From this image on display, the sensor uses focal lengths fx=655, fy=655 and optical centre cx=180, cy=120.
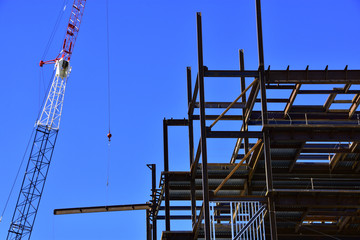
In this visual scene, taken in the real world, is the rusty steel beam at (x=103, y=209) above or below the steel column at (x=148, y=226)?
above

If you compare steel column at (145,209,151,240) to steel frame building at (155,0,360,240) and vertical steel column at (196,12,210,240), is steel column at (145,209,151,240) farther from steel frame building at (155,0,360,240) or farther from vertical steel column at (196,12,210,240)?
vertical steel column at (196,12,210,240)

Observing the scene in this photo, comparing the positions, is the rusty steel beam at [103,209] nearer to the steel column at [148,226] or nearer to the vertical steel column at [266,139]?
the steel column at [148,226]

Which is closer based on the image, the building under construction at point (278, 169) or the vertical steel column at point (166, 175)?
the building under construction at point (278, 169)

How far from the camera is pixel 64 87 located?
100 meters

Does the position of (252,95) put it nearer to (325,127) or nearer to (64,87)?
(325,127)

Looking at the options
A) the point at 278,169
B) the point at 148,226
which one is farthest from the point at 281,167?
the point at 148,226

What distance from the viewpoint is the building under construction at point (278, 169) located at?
111ft

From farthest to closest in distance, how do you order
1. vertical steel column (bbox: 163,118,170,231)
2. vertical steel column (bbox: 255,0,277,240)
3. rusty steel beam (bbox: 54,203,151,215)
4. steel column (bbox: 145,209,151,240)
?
1. rusty steel beam (bbox: 54,203,151,215)
2. steel column (bbox: 145,209,151,240)
3. vertical steel column (bbox: 163,118,170,231)
4. vertical steel column (bbox: 255,0,277,240)

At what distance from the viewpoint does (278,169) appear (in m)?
41.2

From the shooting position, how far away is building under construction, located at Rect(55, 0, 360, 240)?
3397 centimetres

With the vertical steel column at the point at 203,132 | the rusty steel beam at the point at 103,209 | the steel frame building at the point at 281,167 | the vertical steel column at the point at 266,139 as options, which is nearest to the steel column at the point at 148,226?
the rusty steel beam at the point at 103,209

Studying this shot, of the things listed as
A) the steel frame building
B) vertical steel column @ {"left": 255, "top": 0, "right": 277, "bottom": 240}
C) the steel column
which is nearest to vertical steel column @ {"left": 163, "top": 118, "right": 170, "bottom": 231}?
the steel frame building

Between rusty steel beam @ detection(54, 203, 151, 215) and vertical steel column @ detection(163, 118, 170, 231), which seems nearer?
vertical steel column @ detection(163, 118, 170, 231)

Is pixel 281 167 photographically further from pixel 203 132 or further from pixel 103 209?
pixel 103 209
